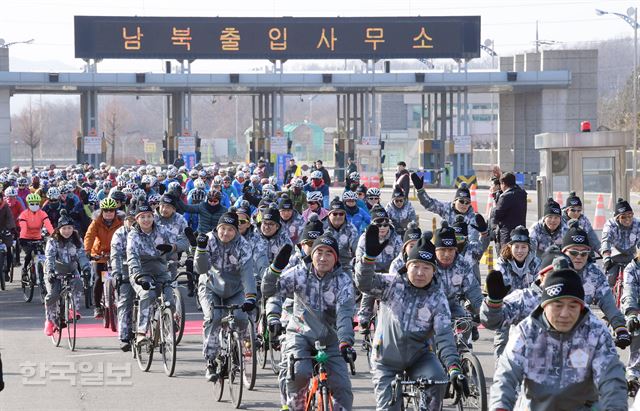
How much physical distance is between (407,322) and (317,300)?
1263 millimetres

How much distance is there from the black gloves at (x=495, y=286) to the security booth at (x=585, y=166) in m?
17.2

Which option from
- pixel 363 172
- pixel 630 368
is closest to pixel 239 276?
pixel 630 368

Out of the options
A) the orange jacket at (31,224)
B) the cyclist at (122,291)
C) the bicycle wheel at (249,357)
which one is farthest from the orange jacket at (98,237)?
the bicycle wheel at (249,357)

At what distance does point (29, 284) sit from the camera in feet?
71.8

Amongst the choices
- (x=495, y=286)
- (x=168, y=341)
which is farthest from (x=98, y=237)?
(x=495, y=286)

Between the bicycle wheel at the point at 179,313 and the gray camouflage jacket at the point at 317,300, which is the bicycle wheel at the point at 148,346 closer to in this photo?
the bicycle wheel at the point at 179,313

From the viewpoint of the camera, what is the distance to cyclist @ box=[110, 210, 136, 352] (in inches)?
611

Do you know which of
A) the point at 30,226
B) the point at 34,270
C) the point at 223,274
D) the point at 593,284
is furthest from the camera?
the point at 30,226

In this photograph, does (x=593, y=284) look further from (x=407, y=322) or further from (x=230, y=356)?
(x=230, y=356)

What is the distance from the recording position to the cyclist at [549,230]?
16.4 m

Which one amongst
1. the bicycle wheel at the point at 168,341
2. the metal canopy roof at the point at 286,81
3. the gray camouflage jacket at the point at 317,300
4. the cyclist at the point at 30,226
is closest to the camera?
the gray camouflage jacket at the point at 317,300

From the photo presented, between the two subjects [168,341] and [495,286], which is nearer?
[495,286]

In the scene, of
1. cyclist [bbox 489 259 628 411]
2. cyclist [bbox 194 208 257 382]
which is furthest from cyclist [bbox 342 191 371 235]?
cyclist [bbox 489 259 628 411]

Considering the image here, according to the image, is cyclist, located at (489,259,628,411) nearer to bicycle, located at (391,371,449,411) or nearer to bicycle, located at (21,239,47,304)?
bicycle, located at (391,371,449,411)
